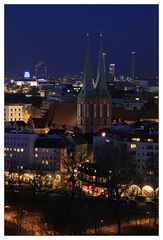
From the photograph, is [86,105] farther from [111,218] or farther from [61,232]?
[61,232]

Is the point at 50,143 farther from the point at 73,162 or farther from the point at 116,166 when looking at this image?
the point at 116,166

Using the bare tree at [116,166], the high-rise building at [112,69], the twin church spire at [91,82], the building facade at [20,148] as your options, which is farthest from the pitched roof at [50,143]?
the high-rise building at [112,69]

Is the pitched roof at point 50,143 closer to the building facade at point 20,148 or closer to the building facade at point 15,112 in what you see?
the building facade at point 20,148

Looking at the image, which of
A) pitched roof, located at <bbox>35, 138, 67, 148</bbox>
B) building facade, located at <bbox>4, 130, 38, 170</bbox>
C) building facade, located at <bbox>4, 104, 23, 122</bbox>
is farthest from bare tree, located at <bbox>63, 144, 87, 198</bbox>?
building facade, located at <bbox>4, 104, 23, 122</bbox>

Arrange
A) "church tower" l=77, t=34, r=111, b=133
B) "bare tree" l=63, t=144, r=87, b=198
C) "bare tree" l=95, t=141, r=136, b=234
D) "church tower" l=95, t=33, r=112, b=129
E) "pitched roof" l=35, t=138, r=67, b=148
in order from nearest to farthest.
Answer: "bare tree" l=95, t=141, r=136, b=234, "bare tree" l=63, t=144, r=87, b=198, "pitched roof" l=35, t=138, r=67, b=148, "church tower" l=77, t=34, r=111, b=133, "church tower" l=95, t=33, r=112, b=129

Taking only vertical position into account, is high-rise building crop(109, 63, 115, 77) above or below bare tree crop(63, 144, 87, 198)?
above

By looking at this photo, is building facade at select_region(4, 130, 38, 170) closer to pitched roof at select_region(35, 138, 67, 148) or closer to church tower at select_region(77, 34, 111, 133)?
pitched roof at select_region(35, 138, 67, 148)

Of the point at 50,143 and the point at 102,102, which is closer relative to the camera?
the point at 50,143

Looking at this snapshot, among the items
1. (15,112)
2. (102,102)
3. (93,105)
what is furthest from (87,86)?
(15,112)
